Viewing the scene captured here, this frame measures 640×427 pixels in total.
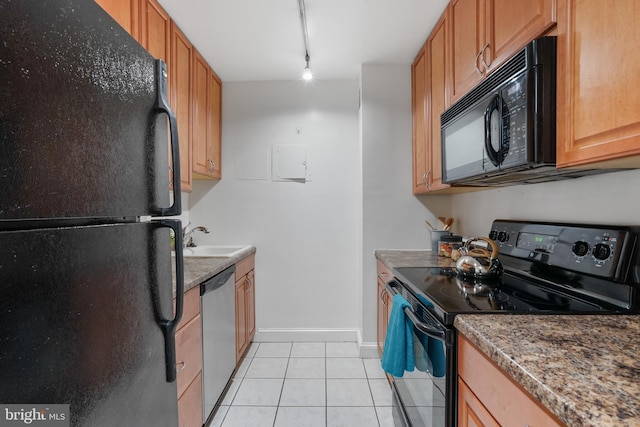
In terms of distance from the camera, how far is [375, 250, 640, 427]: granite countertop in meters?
0.51

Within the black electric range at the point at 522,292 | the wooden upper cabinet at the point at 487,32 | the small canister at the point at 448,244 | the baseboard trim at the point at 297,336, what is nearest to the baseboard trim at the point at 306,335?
the baseboard trim at the point at 297,336

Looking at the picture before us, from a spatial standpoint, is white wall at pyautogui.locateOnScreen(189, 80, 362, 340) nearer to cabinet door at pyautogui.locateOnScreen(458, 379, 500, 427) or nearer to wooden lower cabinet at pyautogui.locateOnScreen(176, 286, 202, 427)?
wooden lower cabinet at pyautogui.locateOnScreen(176, 286, 202, 427)

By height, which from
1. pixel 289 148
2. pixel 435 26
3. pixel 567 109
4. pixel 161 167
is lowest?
pixel 161 167

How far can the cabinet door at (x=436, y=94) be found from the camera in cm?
189

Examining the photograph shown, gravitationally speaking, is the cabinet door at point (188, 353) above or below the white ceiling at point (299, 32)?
Answer: below

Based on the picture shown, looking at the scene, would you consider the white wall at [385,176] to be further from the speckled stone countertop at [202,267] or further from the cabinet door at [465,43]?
the speckled stone countertop at [202,267]

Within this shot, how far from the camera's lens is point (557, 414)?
532mm

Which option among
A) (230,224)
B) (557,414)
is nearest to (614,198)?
(557,414)

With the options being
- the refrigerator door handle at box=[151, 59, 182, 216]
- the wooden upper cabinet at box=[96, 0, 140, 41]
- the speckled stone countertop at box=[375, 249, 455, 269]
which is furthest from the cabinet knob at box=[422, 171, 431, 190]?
the wooden upper cabinet at box=[96, 0, 140, 41]

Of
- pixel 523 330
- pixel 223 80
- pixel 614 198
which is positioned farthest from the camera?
pixel 223 80

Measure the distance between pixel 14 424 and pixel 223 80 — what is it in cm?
287

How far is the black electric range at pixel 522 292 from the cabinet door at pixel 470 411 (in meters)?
0.03

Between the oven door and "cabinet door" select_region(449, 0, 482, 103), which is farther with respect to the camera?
"cabinet door" select_region(449, 0, 482, 103)

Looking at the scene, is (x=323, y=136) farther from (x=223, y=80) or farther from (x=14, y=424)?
(x=14, y=424)
